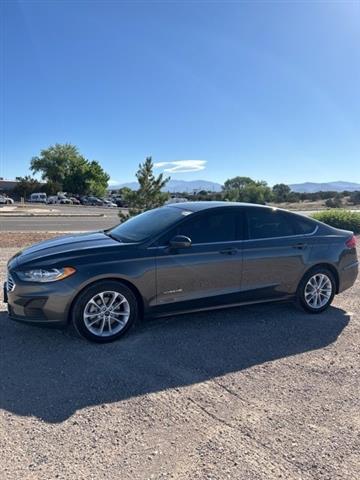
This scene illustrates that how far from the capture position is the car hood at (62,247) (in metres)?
4.51

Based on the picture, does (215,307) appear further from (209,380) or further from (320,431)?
(320,431)

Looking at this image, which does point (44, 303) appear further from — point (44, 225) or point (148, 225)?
point (44, 225)

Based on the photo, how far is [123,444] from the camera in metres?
2.79

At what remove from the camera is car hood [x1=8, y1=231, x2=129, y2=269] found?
4.51 meters

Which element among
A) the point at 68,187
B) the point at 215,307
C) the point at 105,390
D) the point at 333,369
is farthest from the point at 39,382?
the point at 68,187

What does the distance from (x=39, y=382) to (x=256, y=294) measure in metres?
2.77

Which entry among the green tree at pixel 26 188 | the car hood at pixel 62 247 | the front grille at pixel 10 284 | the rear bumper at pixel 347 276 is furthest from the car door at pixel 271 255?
the green tree at pixel 26 188

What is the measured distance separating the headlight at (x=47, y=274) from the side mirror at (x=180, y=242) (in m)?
1.11

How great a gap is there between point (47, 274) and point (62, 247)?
0.53 metres

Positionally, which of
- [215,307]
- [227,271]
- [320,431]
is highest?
[227,271]

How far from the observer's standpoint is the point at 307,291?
220 inches

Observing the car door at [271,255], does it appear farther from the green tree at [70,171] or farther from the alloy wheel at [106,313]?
the green tree at [70,171]

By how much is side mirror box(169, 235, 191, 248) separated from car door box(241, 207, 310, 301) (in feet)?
2.81

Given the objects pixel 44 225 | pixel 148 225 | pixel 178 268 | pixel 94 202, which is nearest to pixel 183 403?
pixel 178 268
